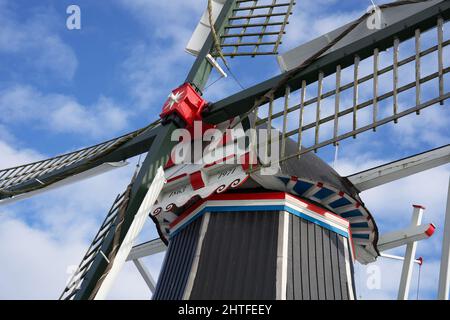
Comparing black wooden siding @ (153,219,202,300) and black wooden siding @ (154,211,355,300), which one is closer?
black wooden siding @ (154,211,355,300)

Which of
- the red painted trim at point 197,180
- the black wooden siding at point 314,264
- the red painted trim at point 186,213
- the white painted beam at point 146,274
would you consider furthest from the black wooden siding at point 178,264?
the white painted beam at point 146,274

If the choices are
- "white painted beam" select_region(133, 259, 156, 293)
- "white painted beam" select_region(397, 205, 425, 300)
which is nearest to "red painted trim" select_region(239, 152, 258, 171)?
"white painted beam" select_region(397, 205, 425, 300)

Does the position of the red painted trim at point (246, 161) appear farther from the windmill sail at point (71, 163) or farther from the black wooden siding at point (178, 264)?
the windmill sail at point (71, 163)

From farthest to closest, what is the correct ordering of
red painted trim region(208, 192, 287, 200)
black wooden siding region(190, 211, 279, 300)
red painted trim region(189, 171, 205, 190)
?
red painted trim region(189, 171, 205, 190) → red painted trim region(208, 192, 287, 200) → black wooden siding region(190, 211, 279, 300)

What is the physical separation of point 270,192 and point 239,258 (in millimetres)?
974

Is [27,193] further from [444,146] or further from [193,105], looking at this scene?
[444,146]

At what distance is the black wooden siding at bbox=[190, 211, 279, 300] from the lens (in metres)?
7.91

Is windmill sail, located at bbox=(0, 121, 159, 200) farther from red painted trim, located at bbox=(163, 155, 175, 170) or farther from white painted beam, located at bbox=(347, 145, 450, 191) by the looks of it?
white painted beam, located at bbox=(347, 145, 450, 191)

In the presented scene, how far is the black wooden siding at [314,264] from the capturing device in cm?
798

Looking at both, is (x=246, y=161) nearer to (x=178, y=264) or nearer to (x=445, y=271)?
(x=178, y=264)

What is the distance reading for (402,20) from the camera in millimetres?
8008

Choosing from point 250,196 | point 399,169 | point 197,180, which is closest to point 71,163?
point 197,180

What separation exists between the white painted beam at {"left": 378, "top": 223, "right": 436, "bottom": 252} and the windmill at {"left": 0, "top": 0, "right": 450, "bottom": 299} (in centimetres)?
2

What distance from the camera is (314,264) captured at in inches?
326
